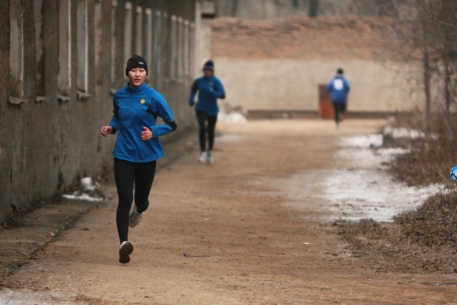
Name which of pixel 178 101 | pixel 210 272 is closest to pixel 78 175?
pixel 210 272

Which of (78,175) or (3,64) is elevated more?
(3,64)

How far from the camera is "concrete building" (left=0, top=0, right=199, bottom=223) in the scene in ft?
35.1

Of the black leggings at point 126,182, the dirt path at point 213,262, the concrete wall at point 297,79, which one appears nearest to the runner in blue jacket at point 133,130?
the black leggings at point 126,182

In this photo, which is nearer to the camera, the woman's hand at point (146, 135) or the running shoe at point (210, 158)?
the woman's hand at point (146, 135)

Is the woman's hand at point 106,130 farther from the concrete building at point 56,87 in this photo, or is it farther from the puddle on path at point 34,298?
the puddle on path at point 34,298

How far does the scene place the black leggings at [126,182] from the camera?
859 centimetres

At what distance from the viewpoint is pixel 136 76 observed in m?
8.71

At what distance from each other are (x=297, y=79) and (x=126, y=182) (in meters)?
32.1

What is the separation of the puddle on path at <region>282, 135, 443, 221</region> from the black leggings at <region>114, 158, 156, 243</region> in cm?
350

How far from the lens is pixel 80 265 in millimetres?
8289

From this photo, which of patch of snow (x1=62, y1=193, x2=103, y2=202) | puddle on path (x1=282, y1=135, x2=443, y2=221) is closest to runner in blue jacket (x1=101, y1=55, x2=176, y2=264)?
puddle on path (x1=282, y1=135, x2=443, y2=221)

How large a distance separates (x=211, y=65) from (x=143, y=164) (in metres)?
10.3

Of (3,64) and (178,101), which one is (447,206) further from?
(178,101)

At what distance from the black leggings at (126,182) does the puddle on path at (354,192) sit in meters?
3.50
